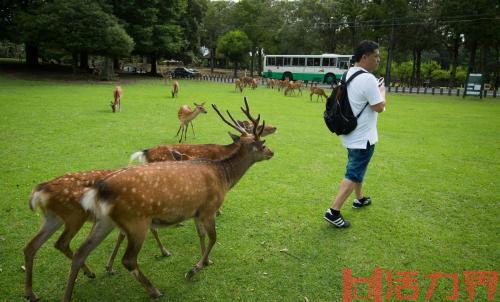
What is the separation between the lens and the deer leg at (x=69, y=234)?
3473 mm

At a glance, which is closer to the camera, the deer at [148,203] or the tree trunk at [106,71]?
the deer at [148,203]

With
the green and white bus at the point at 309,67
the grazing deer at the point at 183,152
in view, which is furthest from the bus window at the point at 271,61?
the grazing deer at the point at 183,152

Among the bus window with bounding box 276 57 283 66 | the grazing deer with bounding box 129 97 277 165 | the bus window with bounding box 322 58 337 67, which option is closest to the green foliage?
the bus window with bounding box 276 57 283 66

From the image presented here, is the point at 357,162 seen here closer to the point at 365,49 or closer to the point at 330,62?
the point at 365,49

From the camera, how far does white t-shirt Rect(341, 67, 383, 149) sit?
4242 millimetres

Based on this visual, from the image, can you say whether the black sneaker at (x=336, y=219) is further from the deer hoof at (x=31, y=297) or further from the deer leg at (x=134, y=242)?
the deer hoof at (x=31, y=297)

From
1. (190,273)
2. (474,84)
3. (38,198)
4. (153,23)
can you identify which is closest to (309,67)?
(153,23)

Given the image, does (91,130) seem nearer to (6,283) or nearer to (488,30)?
(6,283)

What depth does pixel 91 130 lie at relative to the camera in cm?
1020

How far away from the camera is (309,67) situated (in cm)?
3994

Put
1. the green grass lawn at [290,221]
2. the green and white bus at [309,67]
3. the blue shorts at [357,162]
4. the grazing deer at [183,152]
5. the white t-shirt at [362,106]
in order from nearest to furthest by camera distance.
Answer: the green grass lawn at [290,221], the white t-shirt at [362,106], the blue shorts at [357,162], the grazing deer at [183,152], the green and white bus at [309,67]

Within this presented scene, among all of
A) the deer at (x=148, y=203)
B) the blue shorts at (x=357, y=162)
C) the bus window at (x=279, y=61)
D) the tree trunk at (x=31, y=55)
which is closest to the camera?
the deer at (x=148, y=203)

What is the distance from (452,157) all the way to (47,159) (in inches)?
329

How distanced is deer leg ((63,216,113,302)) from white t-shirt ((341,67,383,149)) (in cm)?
281
